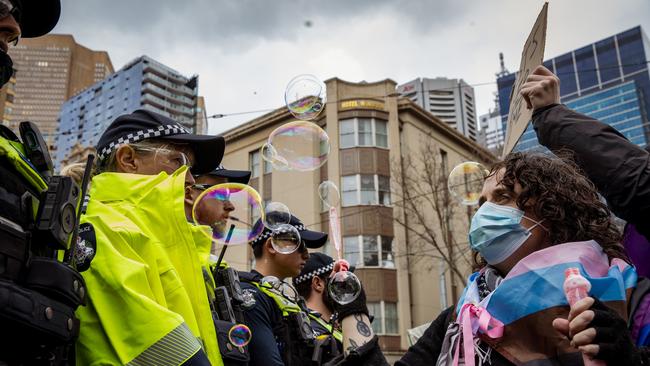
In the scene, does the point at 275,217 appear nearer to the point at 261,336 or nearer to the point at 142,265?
the point at 261,336

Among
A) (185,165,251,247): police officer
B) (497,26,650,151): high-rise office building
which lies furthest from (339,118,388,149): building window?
(497,26,650,151): high-rise office building

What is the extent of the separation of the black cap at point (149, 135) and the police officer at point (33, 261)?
2.71ft

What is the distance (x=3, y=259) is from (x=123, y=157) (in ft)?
4.09

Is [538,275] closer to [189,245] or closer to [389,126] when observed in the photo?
[189,245]

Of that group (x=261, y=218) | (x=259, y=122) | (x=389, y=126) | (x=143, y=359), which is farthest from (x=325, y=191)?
(x=259, y=122)

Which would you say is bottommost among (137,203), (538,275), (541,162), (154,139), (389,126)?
(538,275)

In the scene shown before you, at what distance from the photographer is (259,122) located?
96.5 ft

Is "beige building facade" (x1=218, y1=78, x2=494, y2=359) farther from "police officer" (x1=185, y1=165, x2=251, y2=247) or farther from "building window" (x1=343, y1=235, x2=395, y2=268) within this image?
"police officer" (x1=185, y1=165, x2=251, y2=247)

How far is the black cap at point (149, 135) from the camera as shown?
8.63 feet

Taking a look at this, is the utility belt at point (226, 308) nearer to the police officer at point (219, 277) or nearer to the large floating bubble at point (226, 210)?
the police officer at point (219, 277)

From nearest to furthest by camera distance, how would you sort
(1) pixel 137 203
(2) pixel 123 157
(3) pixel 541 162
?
(1) pixel 137 203, (3) pixel 541 162, (2) pixel 123 157

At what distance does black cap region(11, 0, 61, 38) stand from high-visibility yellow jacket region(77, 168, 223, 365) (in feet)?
2.18

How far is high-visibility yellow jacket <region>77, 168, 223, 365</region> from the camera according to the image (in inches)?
66.9

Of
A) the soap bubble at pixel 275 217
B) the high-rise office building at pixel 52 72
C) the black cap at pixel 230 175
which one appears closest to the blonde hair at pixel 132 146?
the black cap at pixel 230 175
